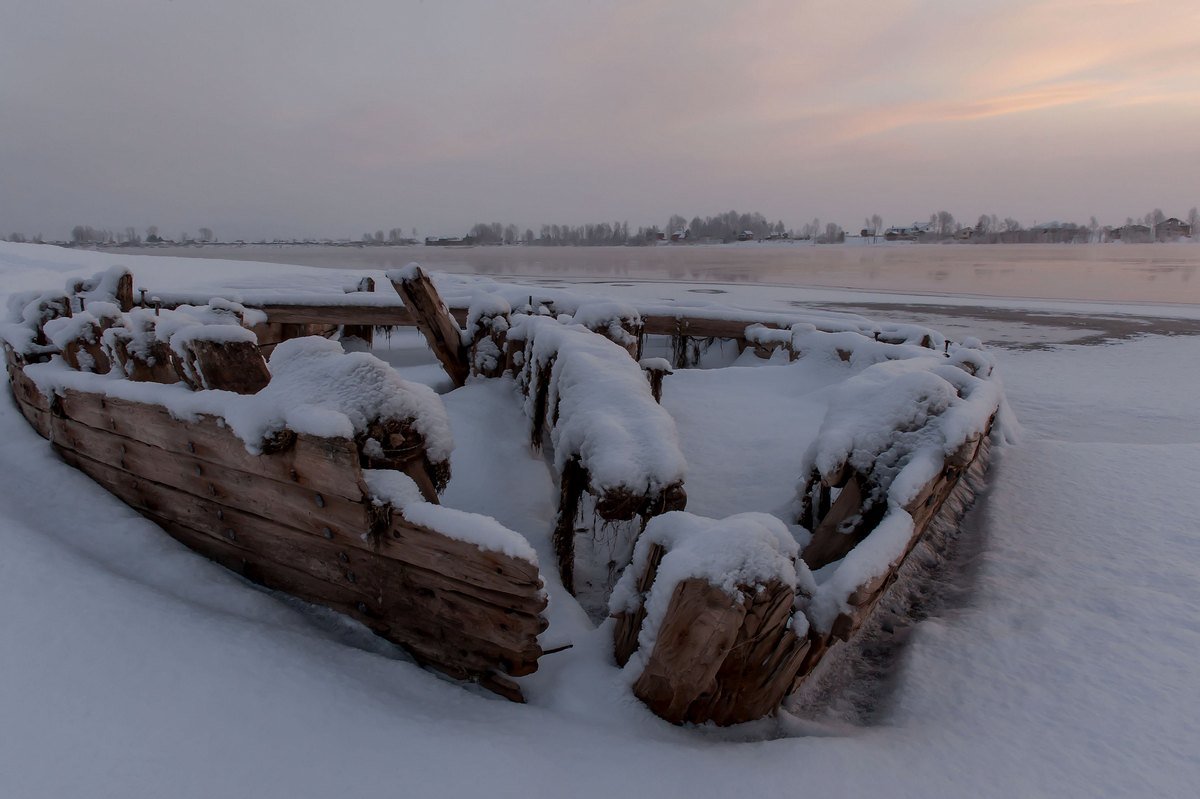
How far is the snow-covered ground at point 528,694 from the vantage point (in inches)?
76.2

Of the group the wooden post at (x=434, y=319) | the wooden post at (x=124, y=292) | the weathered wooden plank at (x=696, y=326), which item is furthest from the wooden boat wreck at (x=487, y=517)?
the weathered wooden plank at (x=696, y=326)

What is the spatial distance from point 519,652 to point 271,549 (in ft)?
4.43

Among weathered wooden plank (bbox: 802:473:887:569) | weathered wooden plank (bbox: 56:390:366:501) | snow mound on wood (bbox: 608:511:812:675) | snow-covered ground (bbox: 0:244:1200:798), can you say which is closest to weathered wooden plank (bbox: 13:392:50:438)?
snow-covered ground (bbox: 0:244:1200:798)

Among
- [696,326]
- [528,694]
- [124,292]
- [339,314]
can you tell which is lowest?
[528,694]

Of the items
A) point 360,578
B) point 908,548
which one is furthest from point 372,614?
point 908,548

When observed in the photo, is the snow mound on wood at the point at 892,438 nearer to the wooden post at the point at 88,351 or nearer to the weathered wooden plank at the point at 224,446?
the weathered wooden plank at the point at 224,446

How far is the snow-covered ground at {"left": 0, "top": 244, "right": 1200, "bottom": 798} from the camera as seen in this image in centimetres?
194

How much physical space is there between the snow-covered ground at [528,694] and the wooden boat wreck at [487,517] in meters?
0.17

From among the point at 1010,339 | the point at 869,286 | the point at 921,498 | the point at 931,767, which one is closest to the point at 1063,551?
the point at 921,498

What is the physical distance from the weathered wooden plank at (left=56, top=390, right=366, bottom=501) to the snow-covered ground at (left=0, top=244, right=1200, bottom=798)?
48 cm

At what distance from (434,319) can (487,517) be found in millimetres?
3860

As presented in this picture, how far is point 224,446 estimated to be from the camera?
9.34 ft

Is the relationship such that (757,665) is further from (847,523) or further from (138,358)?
(138,358)

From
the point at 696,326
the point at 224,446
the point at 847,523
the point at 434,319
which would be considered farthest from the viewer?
the point at 696,326
